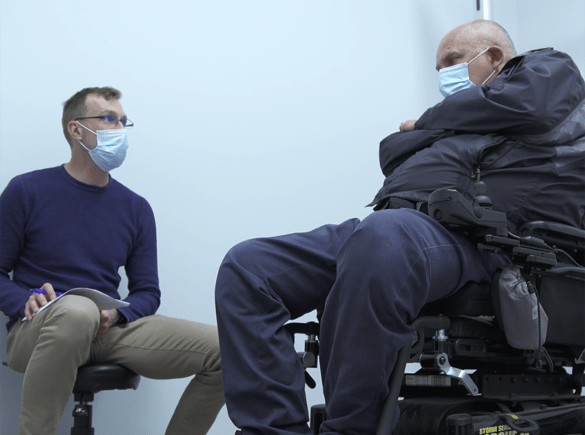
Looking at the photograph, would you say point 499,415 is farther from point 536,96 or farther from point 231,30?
point 231,30

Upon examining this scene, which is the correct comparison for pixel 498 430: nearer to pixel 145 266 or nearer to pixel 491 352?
pixel 491 352

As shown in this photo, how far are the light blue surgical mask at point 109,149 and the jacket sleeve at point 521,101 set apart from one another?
1065mm

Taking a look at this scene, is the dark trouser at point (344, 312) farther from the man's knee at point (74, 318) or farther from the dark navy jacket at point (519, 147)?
the man's knee at point (74, 318)

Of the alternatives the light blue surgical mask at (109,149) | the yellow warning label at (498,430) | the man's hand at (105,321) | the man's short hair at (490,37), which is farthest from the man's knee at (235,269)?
the man's short hair at (490,37)

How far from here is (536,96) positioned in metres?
1.43

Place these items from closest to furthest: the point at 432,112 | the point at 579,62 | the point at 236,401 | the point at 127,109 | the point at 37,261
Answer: the point at 236,401 → the point at 432,112 → the point at 37,261 → the point at 127,109 → the point at 579,62

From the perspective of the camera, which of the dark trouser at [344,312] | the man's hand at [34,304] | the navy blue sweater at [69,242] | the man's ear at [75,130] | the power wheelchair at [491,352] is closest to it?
the dark trouser at [344,312]

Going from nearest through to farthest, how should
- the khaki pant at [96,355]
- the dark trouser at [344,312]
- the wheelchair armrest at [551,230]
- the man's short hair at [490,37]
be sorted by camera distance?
the dark trouser at [344,312]
the wheelchair armrest at [551,230]
the khaki pant at [96,355]
the man's short hair at [490,37]

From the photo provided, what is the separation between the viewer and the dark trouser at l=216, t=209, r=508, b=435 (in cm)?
109

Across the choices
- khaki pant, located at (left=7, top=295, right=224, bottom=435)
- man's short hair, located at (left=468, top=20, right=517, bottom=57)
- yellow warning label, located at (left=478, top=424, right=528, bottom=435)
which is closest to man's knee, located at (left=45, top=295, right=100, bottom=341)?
khaki pant, located at (left=7, top=295, right=224, bottom=435)

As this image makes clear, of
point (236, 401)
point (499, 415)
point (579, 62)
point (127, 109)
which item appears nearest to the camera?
point (236, 401)

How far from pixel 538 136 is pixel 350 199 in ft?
4.86

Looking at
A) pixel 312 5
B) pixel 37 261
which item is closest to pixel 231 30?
pixel 312 5

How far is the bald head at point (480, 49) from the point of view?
6.48 ft
